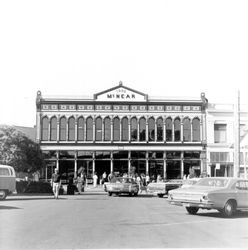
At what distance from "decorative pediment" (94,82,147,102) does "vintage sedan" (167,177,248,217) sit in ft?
118

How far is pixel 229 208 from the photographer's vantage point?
15.6 meters

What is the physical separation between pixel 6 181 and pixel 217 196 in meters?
13.3

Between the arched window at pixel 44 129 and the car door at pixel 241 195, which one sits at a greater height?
the arched window at pixel 44 129

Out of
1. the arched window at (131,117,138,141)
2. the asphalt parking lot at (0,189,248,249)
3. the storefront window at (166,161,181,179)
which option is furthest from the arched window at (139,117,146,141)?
the asphalt parking lot at (0,189,248,249)

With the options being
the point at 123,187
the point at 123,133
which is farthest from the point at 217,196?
the point at 123,133

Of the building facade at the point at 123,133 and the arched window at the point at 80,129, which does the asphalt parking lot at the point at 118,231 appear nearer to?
the building facade at the point at 123,133

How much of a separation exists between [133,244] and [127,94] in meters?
43.0

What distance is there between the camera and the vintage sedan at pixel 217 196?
15.1m

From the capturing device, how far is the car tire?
15.5m

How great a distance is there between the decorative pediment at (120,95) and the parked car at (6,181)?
27.4 m

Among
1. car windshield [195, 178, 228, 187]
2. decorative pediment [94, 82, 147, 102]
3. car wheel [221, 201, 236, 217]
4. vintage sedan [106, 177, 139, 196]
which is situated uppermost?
decorative pediment [94, 82, 147, 102]

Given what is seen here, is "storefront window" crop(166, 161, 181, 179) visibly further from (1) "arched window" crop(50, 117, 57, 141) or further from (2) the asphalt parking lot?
(2) the asphalt parking lot

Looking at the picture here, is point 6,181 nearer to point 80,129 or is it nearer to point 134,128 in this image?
point 80,129

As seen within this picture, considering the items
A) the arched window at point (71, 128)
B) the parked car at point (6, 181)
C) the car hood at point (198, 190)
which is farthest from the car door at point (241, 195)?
the arched window at point (71, 128)
